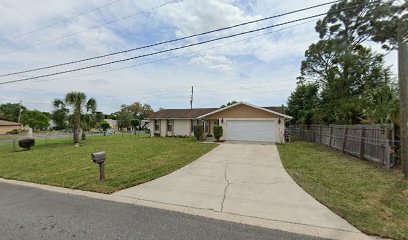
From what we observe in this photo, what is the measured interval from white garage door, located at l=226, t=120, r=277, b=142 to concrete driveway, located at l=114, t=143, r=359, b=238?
12.1m

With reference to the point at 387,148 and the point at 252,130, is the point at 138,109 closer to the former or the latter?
the point at 252,130

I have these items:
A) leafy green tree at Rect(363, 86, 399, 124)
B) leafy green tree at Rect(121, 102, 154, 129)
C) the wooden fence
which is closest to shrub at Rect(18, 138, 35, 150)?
the wooden fence

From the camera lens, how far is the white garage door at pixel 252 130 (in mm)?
20578

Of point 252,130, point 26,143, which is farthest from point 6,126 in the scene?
point 252,130

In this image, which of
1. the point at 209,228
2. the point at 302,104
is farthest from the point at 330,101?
the point at 209,228

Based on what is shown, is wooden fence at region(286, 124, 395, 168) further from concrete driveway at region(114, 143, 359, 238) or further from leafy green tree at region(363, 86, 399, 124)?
concrete driveway at region(114, 143, 359, 238)

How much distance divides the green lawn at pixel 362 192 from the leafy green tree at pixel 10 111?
78272mm

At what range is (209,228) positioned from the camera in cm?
397

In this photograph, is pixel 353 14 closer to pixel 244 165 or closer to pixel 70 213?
pixel 244 165

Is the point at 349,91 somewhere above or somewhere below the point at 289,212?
above

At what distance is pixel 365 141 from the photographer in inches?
412

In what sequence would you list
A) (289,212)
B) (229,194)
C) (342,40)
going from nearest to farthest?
(289,212)
(229,194)
(342,40)

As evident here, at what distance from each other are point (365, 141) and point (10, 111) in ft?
278

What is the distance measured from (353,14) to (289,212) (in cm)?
2503
